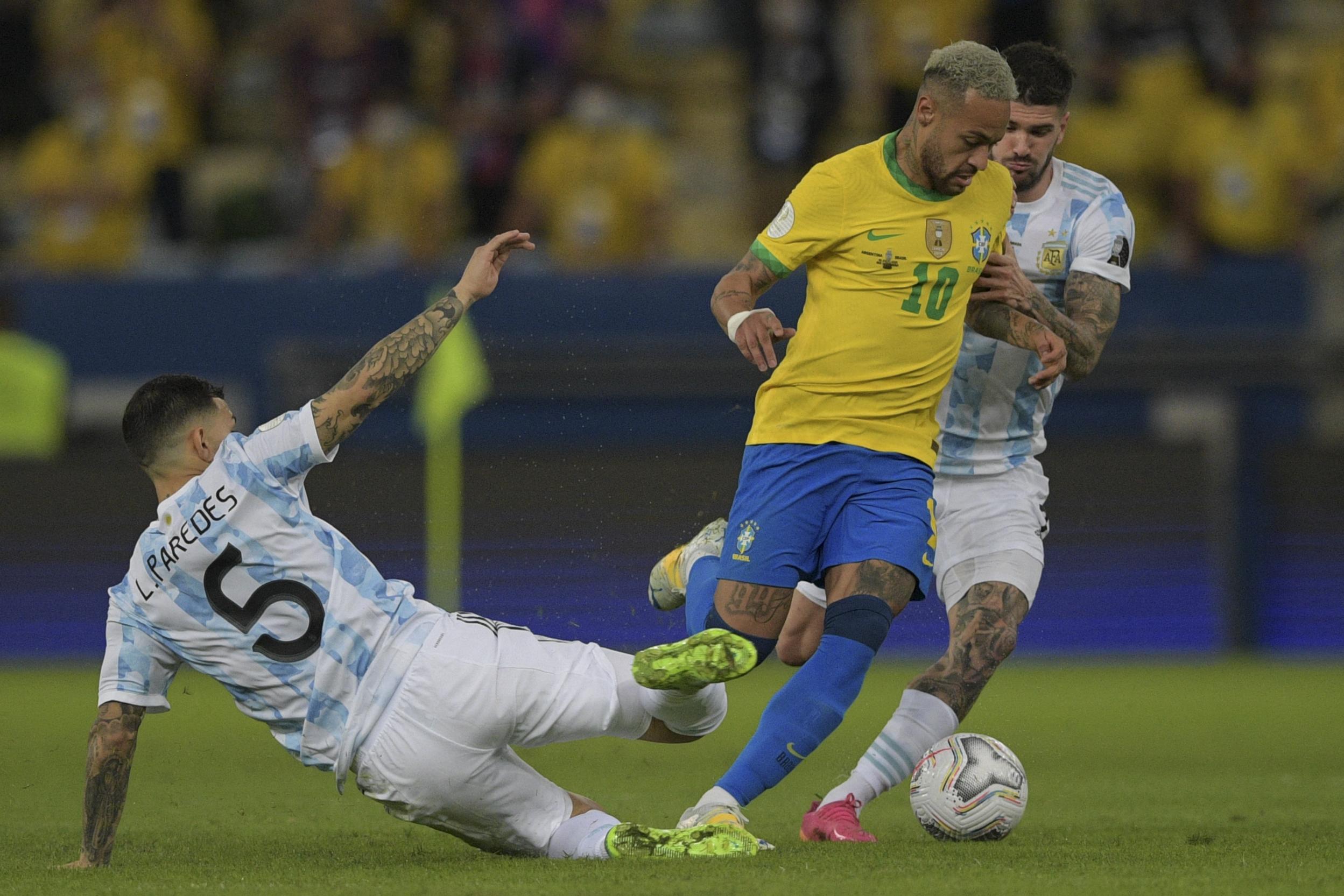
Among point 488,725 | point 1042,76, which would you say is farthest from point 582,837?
point 1042,76

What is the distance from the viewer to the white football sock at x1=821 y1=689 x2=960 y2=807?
547cm

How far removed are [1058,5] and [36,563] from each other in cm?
850

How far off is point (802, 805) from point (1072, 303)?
1978 millimetres

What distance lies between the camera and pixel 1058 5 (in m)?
14.4

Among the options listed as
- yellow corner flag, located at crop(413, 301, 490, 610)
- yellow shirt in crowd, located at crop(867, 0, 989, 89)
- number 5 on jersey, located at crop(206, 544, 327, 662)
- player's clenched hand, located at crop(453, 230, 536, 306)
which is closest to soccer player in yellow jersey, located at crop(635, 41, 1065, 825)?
player's clenched hand, located at crop(453, 230, 536, 306)

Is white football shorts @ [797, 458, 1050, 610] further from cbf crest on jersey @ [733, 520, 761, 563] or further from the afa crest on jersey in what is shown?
the afa crest on jersey

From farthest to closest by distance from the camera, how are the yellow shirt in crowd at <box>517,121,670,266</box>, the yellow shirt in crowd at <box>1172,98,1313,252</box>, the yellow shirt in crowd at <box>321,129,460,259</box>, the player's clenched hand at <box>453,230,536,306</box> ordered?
the yellow shirt in crowd at <box>321,129,460,259</box>, the yellow shirt in crowd at <box>517,121,670,266</box>, the yellow shirt in crowd at <box>1172,98,1313,252</box>, the player's clenched hand at <box>453,230,536,306</box>

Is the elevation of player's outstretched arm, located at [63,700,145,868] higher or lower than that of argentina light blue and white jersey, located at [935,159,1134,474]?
lower

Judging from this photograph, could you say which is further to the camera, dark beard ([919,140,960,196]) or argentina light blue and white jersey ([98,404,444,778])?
dark beard ([919,140,960,196])

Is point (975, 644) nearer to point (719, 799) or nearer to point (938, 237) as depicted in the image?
point (719, 799)

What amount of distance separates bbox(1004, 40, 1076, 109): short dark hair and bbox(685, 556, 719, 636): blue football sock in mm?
1757

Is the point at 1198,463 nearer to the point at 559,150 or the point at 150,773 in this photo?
the point at 559,150

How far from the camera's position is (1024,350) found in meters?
5.97

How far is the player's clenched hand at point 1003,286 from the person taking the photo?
5508 mm
